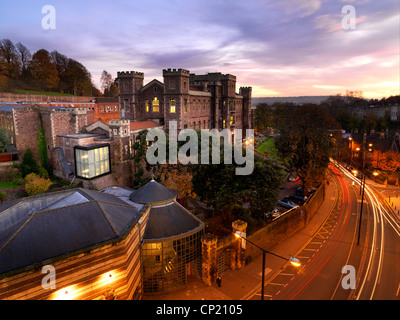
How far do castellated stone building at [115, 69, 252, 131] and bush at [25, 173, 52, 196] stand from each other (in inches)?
957

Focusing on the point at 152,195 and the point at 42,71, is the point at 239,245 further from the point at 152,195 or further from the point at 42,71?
the point at 42,71

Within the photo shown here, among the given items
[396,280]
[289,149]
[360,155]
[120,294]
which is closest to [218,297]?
[120,294]

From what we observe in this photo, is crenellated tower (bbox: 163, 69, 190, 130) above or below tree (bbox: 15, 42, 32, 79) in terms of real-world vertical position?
below

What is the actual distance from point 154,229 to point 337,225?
25.4m

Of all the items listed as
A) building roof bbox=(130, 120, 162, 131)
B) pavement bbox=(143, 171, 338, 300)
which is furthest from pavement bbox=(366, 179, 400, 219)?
building roof bbox=(130, 120, 162, 131)

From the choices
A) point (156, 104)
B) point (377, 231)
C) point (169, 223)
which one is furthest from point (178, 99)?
point (377, 231)

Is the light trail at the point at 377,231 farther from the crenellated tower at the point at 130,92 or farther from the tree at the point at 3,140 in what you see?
the crenellated tower at the point at 130,92

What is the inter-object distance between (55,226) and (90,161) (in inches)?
739

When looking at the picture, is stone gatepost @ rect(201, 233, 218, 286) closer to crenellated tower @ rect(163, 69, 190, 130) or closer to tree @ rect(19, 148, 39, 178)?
tree @ rect(19, 148, 39, 178)

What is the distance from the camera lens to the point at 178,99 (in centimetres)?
4925

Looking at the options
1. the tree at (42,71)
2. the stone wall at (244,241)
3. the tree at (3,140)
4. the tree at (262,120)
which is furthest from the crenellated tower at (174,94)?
the tree at (262,120)

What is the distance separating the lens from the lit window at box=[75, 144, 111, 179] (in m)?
32.8

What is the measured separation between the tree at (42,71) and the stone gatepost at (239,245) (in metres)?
79.9
